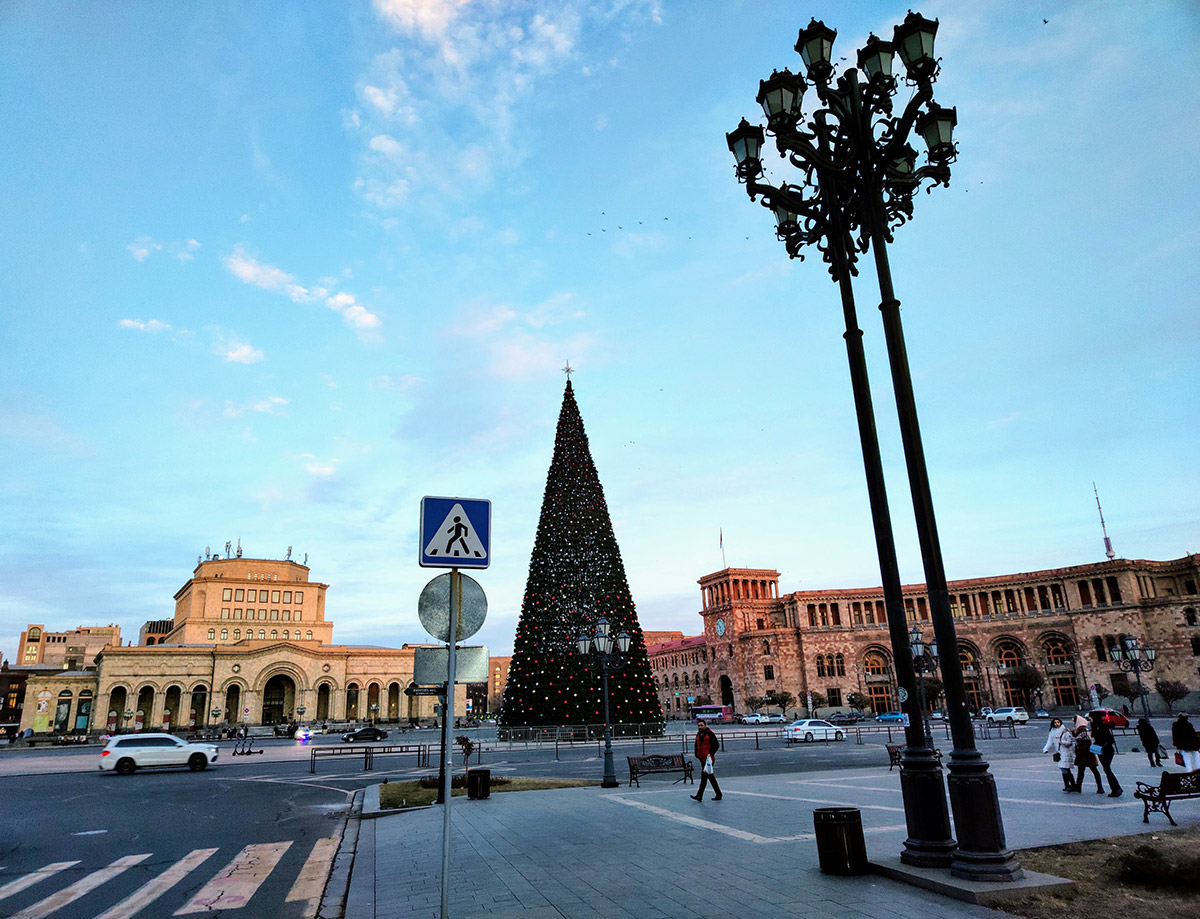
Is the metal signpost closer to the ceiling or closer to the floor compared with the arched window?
closer to the ceiling

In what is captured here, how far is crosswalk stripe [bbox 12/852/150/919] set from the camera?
297 inches

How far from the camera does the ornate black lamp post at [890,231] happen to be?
6.79m

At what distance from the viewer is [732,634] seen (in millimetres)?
92625

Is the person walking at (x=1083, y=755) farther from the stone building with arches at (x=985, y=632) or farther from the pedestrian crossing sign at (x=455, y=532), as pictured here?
the stone building with arches at (x=985, y=632)

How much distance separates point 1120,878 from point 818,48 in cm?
1014

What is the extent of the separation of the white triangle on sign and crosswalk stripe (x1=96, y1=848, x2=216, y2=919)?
5488 mm

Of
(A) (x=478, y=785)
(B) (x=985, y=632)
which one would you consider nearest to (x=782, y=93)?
(A) (x=478, y=785)

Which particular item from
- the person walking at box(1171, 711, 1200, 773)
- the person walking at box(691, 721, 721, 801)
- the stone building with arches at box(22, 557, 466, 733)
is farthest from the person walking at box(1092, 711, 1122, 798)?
the stone building with arches at box(22, 557, 466, 733)

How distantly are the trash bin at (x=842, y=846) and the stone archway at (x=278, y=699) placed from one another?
83.2 metres

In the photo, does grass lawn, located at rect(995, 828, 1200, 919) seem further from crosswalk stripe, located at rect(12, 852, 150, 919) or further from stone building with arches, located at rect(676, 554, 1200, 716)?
stone building with arches, located at rect(676, 554, 1200, 716)

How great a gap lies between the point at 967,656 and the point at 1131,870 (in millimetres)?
82294

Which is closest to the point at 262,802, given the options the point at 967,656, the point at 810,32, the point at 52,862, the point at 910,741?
the point at 52,862

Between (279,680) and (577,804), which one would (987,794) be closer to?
(577,804)

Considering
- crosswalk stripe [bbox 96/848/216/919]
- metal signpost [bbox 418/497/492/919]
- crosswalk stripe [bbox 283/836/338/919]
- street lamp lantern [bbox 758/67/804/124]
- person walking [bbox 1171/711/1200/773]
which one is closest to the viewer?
metal signpost [bbox 418/497/492/919]
